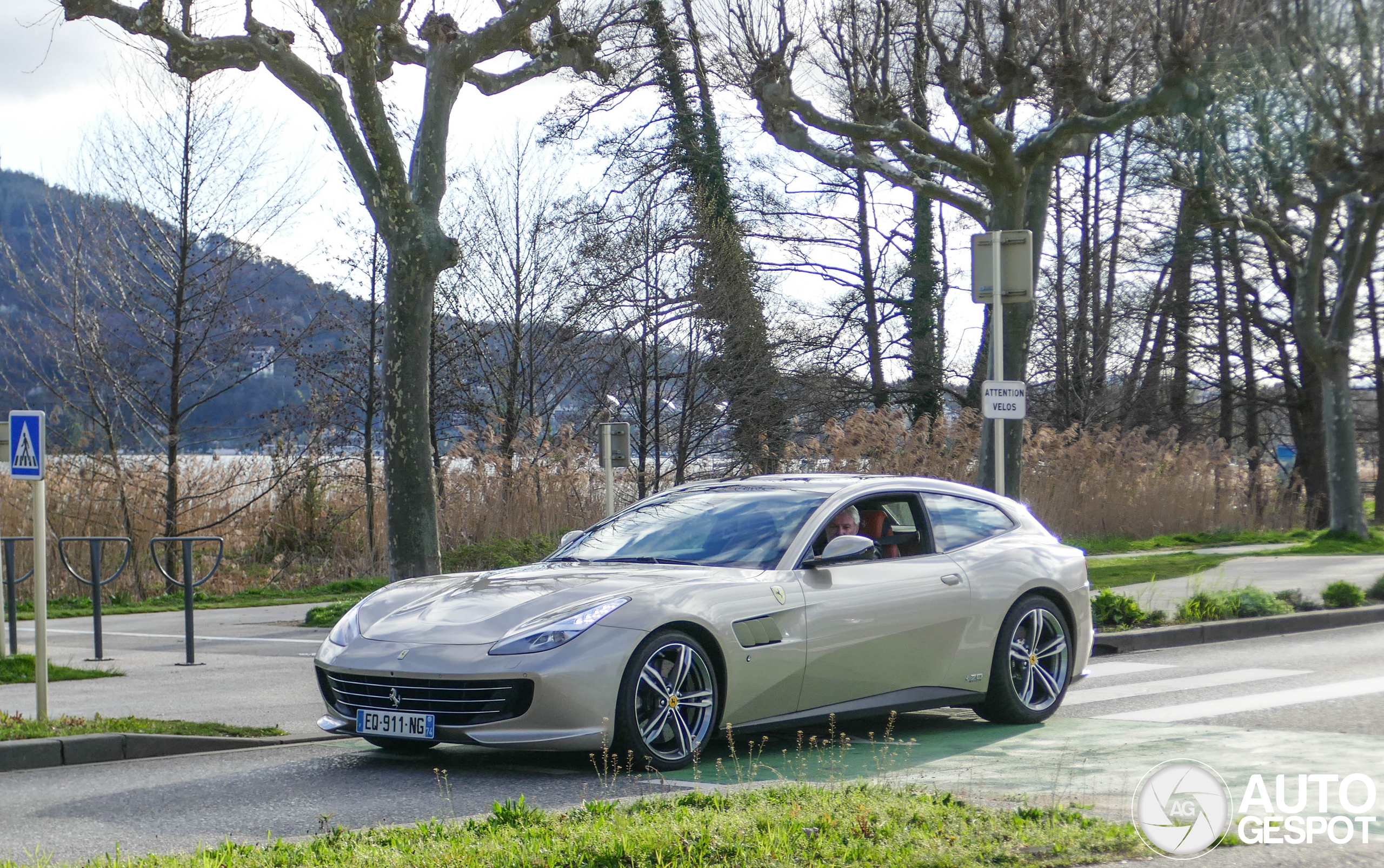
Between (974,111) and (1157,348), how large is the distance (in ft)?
76.8

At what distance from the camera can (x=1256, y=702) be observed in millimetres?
9078

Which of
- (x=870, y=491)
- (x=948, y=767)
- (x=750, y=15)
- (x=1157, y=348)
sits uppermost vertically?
(x=750, y=15)

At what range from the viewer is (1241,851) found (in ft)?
16.2

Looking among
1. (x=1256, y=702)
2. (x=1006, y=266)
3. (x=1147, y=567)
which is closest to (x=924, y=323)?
(x=1147, y=567)

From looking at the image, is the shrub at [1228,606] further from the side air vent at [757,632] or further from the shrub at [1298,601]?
the side air vent at [757,632]

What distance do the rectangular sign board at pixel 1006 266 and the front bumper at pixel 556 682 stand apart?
789cm

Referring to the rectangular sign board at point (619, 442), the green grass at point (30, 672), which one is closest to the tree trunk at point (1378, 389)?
the rectangular sign board at point (619, 442)

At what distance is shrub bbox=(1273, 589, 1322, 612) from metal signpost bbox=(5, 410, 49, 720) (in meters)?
11.3

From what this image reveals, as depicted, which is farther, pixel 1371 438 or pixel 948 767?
pixel 1371 438

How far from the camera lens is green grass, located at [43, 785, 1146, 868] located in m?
4.64

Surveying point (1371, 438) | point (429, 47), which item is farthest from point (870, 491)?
point (1371, 438)

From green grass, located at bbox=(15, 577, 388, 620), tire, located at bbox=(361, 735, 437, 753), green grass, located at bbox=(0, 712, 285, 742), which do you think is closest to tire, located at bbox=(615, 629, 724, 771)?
tire, located at bbox=(361, 735, 437, 753)

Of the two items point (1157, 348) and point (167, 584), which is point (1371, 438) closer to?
point (1157, 348)

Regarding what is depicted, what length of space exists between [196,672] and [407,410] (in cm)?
400
